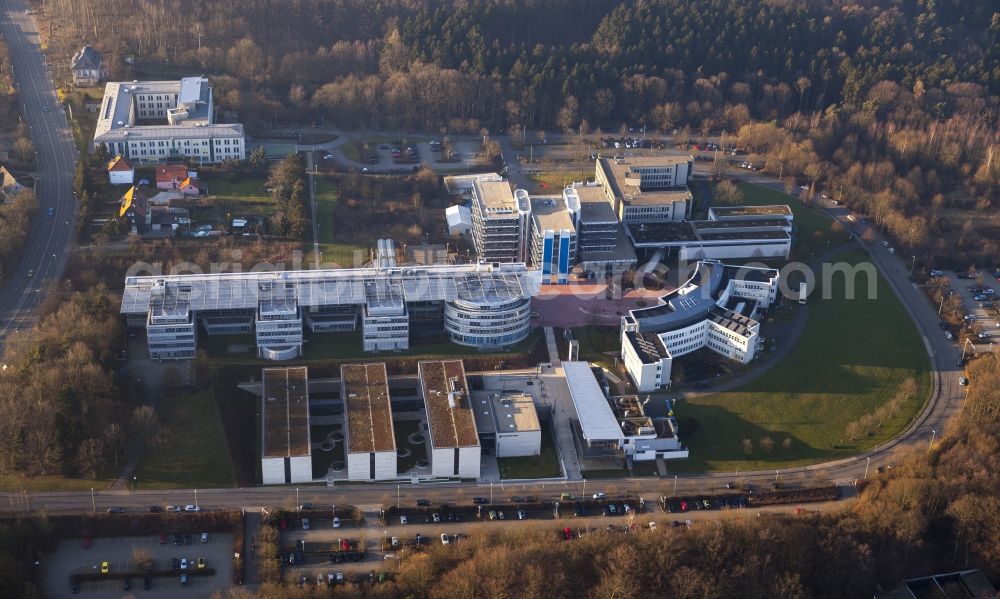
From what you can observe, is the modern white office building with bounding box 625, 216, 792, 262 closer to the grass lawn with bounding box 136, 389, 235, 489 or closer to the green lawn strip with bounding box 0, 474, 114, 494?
the grass lawn with bounding box 136, 389, 235, 489

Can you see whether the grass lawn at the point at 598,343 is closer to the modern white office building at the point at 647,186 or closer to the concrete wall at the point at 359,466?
the modern white office building at the point at 647,186

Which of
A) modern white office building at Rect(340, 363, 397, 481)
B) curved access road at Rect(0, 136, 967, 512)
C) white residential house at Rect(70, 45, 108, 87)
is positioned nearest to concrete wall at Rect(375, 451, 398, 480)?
modern white office building at Rect(340, 363, 397, 481)

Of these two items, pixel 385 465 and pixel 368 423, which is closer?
pixel 385 465

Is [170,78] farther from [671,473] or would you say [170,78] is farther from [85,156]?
[671,473]

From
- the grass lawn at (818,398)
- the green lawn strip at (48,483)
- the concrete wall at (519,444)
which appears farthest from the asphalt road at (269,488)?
the concrete wall at (519,444)

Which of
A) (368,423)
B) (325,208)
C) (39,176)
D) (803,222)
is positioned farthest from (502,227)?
(39,176)

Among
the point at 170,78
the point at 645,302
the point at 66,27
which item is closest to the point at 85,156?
the point at 170,78

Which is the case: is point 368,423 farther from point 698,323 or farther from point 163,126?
point 163,126
